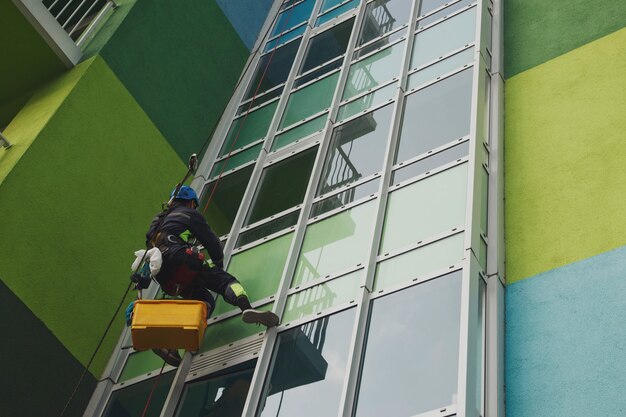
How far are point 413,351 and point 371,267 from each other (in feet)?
4.12

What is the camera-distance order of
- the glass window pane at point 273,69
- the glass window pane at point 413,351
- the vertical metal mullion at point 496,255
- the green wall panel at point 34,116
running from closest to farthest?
the glass window pane at point 413,351 < the vertical metal mullion at point 496,255 < the green wall panel at point 34,116 < the glass window pane at point 273,69

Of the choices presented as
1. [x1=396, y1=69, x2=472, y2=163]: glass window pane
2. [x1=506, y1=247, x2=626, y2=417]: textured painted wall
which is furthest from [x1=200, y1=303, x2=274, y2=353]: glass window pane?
[x1=506, y1=247, x2=626, y2=417]: textured painted wall

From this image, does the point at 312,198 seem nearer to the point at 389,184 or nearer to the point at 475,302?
the point at 389,184

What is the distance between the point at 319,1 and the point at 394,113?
4.94 metres

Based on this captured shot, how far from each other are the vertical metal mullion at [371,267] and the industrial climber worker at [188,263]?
1313 mm

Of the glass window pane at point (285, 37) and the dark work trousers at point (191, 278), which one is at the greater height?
the glass window pane at point (285, 37)

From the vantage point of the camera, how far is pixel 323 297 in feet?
27.7

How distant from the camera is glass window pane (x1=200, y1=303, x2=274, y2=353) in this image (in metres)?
8.83

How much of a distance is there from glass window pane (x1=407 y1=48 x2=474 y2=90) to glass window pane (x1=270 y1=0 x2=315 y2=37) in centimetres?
400

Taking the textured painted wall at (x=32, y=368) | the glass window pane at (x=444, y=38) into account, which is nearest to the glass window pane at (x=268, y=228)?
the textured painted wall at (x=32, y=368)

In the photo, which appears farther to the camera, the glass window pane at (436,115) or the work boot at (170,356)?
the glass window pane at (436,115)

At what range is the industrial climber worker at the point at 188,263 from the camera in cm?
880

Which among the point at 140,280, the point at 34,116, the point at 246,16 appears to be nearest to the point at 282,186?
the point at 140,280

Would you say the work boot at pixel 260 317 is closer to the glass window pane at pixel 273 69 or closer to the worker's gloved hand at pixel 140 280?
the worker's gloved hand at pixel 140 280
